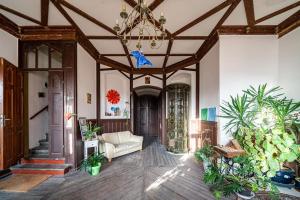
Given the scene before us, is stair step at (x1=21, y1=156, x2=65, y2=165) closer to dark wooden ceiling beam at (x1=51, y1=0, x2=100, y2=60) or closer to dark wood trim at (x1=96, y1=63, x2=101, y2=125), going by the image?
dark wood trim at (x1=96, y1=63, x2=101, y2=125)

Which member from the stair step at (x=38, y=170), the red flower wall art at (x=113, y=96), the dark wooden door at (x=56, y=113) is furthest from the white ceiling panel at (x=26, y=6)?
the stair step at (x=38, y=170)

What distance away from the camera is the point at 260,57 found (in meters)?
4.18

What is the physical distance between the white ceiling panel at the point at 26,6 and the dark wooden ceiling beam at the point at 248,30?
4261mm

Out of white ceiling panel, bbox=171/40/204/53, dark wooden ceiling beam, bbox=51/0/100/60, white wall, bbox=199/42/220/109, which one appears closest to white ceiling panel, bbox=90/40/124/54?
dark wooden ceiling beam, bbox=51/0/100/60

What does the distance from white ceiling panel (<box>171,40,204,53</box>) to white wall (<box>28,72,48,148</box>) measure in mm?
4404

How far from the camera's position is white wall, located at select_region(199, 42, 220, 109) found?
444cm

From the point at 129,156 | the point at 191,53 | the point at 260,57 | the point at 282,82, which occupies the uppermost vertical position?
the point at 191,53

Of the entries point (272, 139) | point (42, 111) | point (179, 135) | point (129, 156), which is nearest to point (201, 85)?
point (179, 135)

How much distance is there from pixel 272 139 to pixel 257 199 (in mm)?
1367

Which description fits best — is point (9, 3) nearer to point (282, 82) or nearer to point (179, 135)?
point (179, 135)

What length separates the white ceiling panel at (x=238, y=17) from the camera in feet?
11.4

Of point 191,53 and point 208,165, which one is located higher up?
point 191,53

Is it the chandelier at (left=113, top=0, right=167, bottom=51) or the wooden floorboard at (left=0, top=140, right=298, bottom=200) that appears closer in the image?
the chandelier at (left=113, top=0, right=167, bottom=51)

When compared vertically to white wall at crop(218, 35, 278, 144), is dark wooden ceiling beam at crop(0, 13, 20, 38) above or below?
above
